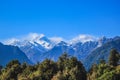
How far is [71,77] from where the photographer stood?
124 m

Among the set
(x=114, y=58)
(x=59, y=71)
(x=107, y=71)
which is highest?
(x=114, y=58)

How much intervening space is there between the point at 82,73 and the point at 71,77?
4.94 m

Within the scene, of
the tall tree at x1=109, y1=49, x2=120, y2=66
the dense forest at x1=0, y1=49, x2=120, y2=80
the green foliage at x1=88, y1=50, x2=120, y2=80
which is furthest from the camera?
the tall tree at x1=109, y1=49, x2=120, y2=66

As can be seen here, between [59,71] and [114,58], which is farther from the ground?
[114,58]

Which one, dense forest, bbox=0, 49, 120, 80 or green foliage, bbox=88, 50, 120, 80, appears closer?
green foliage, bbox=88, 50, 120, 80

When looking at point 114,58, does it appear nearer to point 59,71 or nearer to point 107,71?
point 59,71

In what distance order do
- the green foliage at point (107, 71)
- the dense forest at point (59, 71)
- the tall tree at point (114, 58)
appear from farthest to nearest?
the tall tree at point (114, 58) < the dense forest at point (59, 71) < the green foliage at point (107, 71)

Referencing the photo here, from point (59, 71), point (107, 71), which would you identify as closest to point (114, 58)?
point (59, 71)

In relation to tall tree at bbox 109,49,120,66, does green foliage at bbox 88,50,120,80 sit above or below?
below

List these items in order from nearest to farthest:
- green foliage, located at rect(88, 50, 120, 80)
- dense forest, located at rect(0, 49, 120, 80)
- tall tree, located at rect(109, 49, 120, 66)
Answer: green foliage, located at rect(88, 50, 120, 80) → dense forest, located at rect(0, 49, 120, 80) → tall tree, located at rect(109, 49, 120, 66)

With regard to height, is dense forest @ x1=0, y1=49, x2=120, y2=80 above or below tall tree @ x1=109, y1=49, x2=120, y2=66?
below

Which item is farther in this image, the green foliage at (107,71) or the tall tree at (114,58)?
the tall tree at (114,58)

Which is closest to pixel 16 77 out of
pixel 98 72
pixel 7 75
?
pixel 7 75

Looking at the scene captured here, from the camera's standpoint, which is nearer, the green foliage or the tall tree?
the green foliage
